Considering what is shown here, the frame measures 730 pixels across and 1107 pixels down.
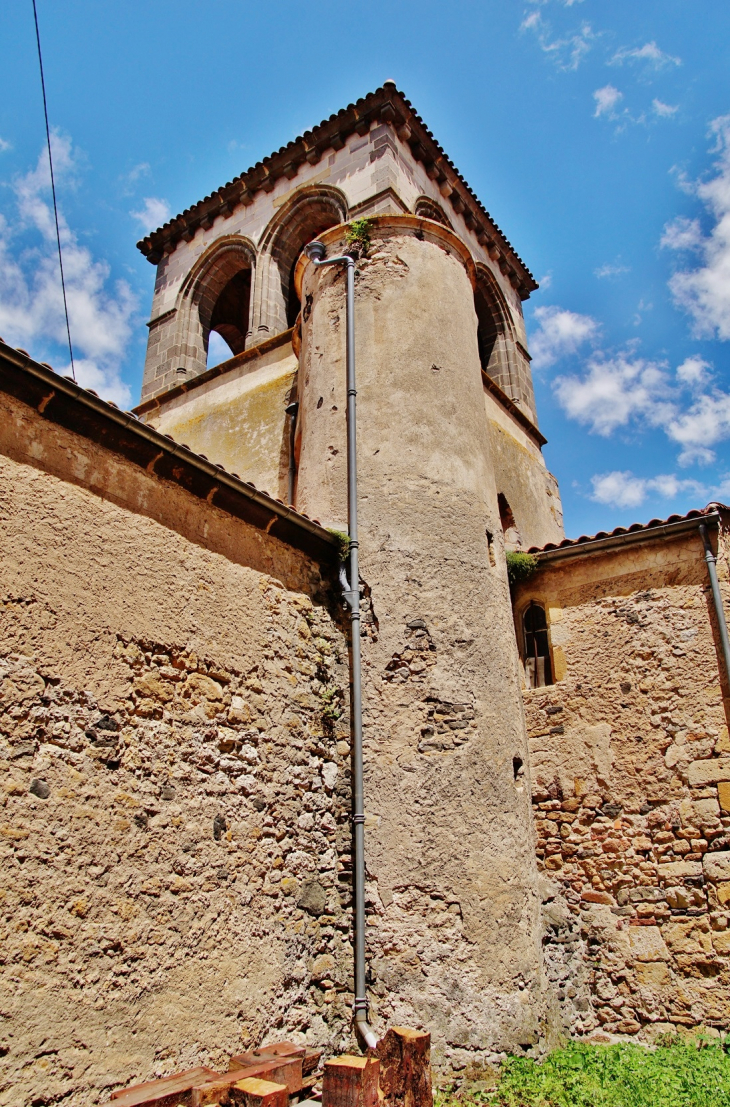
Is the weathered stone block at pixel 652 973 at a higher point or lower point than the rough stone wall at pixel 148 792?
lower

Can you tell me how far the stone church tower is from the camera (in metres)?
5.52

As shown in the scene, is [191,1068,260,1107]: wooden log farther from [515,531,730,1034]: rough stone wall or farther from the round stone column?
[515,531,730,1034]: rough stone wall

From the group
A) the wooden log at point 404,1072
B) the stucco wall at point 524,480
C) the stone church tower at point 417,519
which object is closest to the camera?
the wooden log at point 404,1072

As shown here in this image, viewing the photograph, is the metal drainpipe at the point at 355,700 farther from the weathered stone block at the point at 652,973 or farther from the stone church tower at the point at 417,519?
the weathered stone block at the point at 652,973

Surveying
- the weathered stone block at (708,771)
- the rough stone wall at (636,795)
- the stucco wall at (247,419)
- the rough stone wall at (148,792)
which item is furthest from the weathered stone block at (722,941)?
the stucco wall at (247,419)

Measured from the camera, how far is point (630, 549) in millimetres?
7480

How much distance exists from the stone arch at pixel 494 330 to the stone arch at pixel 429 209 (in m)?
1.33

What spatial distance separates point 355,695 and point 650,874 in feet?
9.37

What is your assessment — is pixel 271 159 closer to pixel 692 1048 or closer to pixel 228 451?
pixel 228 451

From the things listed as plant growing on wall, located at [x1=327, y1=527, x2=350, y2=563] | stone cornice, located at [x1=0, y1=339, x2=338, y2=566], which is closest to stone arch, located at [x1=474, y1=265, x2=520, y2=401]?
plant growing on wall, located at [x1=327, y1=527, x2=350, y2=563]

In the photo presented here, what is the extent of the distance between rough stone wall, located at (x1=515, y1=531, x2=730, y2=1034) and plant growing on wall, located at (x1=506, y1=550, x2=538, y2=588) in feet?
1.46

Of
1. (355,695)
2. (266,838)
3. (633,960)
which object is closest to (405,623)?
(355,695)

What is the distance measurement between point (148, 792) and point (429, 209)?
35.7 feet

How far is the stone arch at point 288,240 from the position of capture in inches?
492
